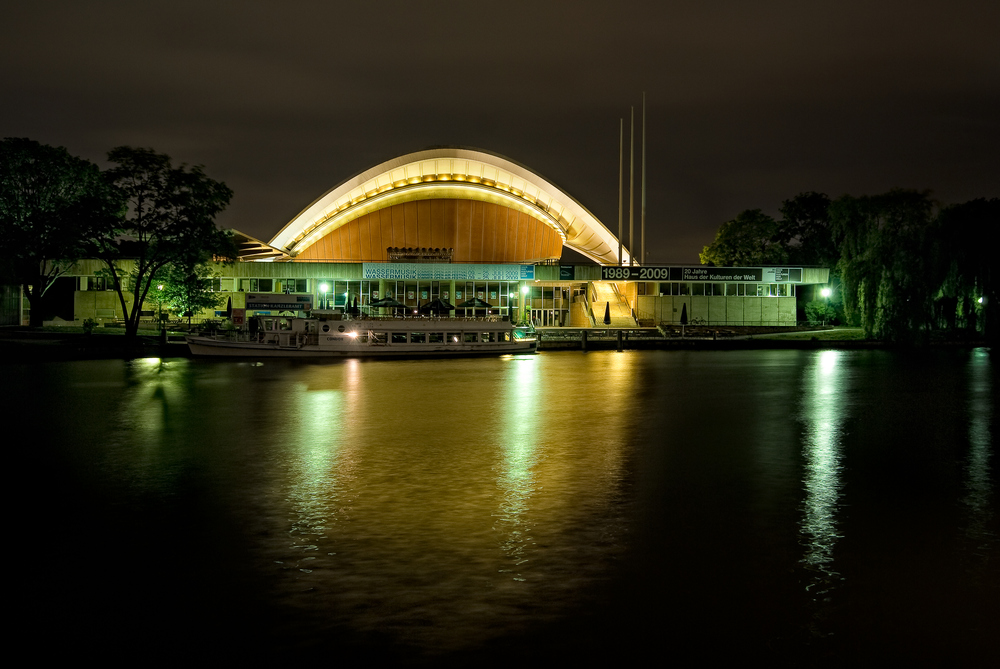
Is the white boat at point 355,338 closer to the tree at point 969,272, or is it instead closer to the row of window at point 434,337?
the row of window at point 434,337

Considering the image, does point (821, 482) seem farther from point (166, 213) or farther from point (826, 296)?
point (826, 296)

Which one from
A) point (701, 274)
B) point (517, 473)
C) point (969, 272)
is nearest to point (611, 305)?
point (701, 274)

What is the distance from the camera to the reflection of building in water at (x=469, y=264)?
72.9m

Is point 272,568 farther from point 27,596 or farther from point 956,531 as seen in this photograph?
point 956,531

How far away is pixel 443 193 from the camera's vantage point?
81.4 meters

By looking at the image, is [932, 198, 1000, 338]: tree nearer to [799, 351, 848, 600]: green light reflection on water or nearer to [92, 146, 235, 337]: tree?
[799, 351, 848, 600]: green light reflection on water

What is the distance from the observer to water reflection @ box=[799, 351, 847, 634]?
10445mm

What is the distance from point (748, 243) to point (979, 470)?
72203mm

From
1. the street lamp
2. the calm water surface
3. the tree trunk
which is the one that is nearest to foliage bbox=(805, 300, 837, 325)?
the street lamp

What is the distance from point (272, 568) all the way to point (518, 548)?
9.89ft

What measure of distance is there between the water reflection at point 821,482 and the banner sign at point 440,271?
133ft

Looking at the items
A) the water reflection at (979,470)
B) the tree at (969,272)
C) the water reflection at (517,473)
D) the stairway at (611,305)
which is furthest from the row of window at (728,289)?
the water reflection at (517,473)

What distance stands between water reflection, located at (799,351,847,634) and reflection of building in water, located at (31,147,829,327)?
4034 cm

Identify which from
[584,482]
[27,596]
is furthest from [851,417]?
[27,596]
